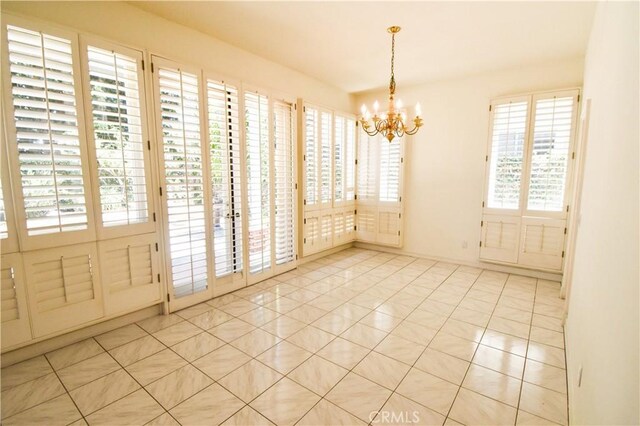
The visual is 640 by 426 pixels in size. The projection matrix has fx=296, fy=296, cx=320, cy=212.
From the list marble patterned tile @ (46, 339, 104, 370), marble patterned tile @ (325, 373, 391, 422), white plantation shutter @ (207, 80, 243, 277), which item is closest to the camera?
marble patterned tile @ (325, 373, 391, 422)

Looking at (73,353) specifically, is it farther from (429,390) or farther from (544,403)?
(544,403)

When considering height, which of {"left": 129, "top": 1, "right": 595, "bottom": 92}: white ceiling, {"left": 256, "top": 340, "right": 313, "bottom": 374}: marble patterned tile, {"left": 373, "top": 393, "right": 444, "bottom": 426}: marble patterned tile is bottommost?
{"left": 373, "top": 393, "right": 444, "bottom": 426}: marble patterned tile

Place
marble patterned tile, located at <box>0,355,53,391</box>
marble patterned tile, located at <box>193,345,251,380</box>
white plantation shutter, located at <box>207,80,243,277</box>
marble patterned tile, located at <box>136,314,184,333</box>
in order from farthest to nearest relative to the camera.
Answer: white plantation shutter, located at <box>207,80,243,277</box> → marble patterned tile, located at <box>136,314,184,333</box> → marble patterned tile, located at <box>193,345,251,380</box> → marble patterned tile, located at <box>0,355,53,391</box>

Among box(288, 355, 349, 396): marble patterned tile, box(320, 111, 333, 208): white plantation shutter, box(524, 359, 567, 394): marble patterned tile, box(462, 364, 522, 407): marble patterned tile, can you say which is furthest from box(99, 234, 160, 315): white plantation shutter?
box(524, 359, 567, 394): marble patterned tile

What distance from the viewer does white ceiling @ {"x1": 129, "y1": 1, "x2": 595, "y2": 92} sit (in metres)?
2.66

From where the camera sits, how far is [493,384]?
6.82ft

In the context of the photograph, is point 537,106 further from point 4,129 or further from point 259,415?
point 4,129

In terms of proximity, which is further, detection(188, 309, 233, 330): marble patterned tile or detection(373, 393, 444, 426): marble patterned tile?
detection(188, 309, 233, 330): marble patterned tile

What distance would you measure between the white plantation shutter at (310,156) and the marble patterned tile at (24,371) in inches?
128

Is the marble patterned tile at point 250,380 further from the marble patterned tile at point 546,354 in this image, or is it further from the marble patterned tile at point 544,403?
the marble patterned tile at point 546,354

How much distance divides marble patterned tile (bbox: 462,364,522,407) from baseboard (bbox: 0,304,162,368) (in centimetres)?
292

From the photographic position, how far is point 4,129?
6.73 feet

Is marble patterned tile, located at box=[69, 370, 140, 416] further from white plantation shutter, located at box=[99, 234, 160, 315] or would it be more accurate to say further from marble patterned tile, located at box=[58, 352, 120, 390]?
white plantation shutter, located at box=[99, 234, 160, 315]

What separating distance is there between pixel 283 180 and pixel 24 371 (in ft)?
9.94
